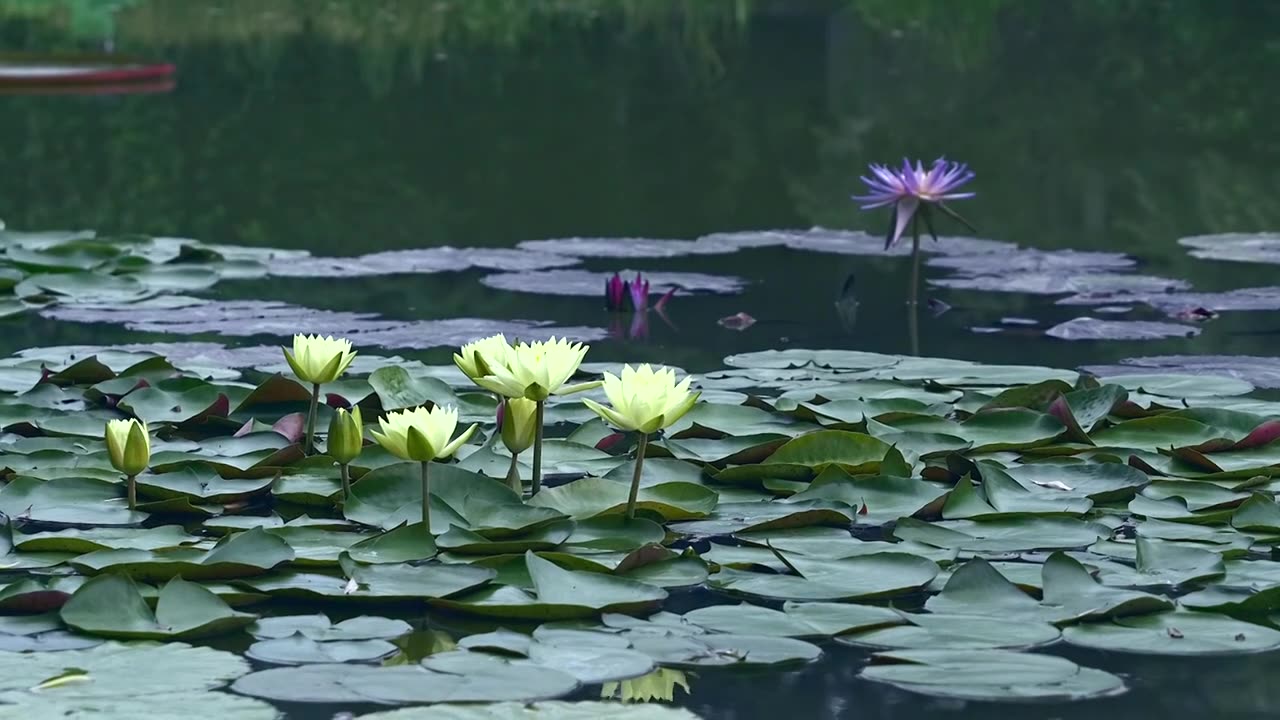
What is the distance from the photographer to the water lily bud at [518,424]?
2682 mm

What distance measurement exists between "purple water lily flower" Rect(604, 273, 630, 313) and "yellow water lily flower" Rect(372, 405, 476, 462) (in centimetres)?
222

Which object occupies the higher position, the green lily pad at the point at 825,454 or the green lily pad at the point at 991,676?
the green lily pad at the point at 825,454

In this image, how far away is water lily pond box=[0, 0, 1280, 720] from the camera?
221 centimetres

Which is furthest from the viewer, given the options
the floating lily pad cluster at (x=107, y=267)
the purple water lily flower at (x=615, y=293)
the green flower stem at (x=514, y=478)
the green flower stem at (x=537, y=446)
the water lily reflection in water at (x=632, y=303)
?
the floating lily pad cluster at (x=107, y=267)

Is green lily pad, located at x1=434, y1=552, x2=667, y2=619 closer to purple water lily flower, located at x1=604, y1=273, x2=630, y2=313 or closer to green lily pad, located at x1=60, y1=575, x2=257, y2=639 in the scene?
green lily pad, located at x1=60, y1=575, x2=257, y2=639

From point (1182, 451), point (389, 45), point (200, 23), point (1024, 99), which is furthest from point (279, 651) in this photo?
point (200, 23)

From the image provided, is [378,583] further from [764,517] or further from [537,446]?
[764,517]

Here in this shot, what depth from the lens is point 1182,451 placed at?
119 inches

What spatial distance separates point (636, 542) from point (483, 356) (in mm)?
324

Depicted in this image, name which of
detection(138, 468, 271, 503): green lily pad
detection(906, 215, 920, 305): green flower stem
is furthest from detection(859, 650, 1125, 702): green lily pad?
detection(906, 215, 920, 305): green flower stem

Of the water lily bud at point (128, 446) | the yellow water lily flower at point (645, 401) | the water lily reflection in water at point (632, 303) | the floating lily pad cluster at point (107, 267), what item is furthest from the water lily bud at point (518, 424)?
the floating lily pad cluster at point (107, 267)

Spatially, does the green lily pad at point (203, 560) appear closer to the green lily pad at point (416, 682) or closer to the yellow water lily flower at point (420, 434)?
the yellow water lily flower at point (420, 434)

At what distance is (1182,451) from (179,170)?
18.4 feet

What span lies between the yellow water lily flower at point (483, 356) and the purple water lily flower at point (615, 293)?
202 centimetres
